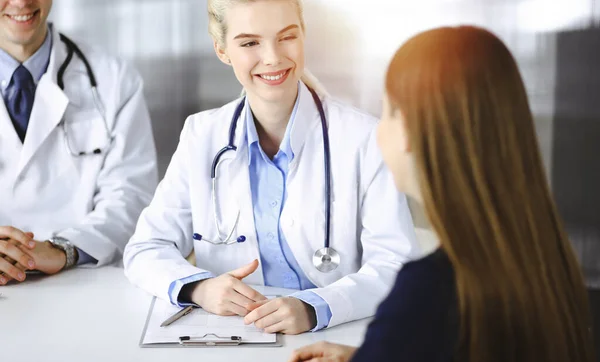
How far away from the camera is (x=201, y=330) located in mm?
1224

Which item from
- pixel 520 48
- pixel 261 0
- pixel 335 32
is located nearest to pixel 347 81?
pixel 335 32

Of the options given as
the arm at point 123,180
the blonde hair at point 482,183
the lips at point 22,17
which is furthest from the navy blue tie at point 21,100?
the blonde hair at point 482,183

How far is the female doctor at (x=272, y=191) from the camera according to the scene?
1.43 m

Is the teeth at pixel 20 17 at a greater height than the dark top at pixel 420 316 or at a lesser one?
greater

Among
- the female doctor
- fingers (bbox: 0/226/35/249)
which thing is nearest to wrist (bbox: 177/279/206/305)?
the female doctor

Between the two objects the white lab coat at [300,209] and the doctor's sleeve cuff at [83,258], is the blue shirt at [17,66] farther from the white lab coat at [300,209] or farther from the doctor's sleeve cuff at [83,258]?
the white lab coat at [300,209]

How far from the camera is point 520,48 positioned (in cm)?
249

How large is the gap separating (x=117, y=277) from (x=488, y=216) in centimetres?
99

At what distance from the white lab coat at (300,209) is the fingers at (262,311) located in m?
0.18

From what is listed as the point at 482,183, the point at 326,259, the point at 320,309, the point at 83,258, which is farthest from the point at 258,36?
the point at 482,183

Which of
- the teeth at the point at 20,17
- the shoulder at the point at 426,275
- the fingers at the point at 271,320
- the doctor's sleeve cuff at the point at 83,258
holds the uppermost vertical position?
the teeth at the point at 20,17

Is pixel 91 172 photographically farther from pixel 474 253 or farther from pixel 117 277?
pixel 474 253

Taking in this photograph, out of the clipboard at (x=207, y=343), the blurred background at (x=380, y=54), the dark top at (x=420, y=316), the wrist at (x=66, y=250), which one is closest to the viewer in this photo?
the dark top at (x=420, y=316)

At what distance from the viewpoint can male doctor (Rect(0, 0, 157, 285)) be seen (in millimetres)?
1904
